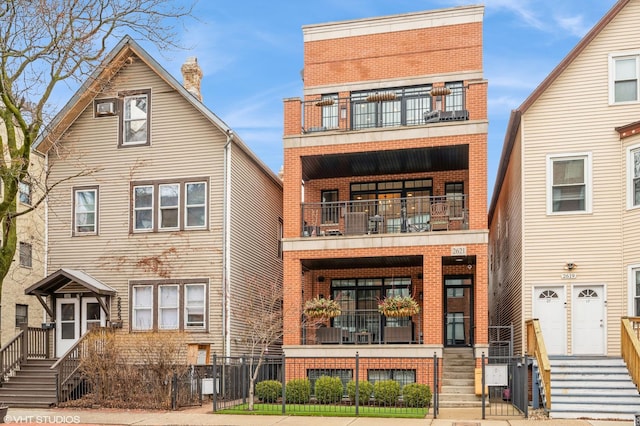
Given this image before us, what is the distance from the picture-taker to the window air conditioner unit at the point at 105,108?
1027 inches

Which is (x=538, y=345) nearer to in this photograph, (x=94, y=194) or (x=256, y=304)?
(x=256, y=304)

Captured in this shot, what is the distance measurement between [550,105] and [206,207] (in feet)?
38.4

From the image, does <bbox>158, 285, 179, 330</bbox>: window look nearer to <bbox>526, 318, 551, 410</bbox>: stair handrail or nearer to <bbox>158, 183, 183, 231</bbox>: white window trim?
<bbox>158, 183, 183, 231</bbox>: white window trim

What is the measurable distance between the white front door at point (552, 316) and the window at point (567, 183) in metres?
2.48

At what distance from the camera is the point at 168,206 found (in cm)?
2531

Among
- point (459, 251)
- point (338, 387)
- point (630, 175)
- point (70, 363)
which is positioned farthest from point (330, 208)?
point (70, 363)

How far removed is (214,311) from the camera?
24.3 metres

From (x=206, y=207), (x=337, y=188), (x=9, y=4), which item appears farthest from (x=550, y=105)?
(x=9, y=4)

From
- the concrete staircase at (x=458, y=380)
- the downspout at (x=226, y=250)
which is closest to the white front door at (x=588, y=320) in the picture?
the concrete staircase at (x=458, y=380)

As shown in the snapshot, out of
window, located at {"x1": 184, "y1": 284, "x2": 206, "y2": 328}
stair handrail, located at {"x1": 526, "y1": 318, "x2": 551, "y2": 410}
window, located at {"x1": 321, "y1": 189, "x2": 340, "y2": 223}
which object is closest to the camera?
stair handrail, located at {"x1": 526, "y1": 318, "x2": 551, "y2": 410}

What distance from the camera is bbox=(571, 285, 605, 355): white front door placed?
21109 millimetres

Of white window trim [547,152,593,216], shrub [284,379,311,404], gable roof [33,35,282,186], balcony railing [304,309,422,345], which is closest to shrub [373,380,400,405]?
shrub [284,379,311,404]

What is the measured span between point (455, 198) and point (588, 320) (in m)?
6.06

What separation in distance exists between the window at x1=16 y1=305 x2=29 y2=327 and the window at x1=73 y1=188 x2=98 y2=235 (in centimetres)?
607
